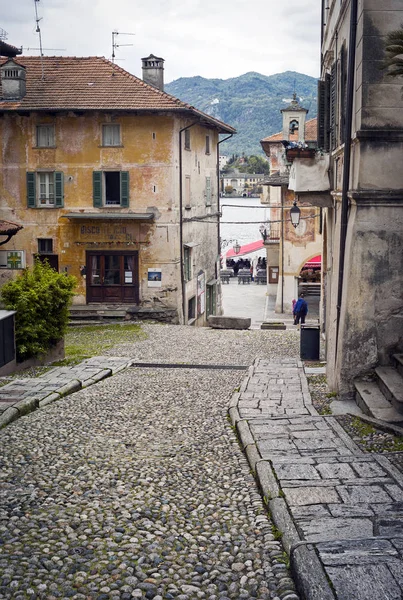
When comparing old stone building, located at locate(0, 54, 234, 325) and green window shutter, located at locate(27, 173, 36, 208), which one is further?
green window shutter, located at locate(27, 173, 36, 208)

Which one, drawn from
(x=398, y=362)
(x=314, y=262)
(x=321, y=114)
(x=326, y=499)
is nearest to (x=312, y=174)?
(x=321, y=114)

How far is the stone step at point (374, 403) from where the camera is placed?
9.40 metres

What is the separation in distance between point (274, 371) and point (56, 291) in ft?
17.3

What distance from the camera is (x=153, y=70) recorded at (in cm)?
3219

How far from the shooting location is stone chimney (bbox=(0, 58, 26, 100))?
28672mm

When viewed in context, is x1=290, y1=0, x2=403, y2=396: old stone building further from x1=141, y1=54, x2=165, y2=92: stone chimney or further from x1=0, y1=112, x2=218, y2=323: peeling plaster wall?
x1=141, y1=54, x2=165, y2=92: stone chimney

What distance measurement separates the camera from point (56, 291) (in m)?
16.9

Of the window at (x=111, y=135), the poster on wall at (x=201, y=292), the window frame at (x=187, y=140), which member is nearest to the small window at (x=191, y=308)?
the poster on wall at (x=201, y=292)

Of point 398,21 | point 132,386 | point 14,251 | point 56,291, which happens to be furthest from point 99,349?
point 398,21

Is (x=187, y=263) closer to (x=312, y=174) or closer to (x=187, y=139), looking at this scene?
(x=187, y=139)

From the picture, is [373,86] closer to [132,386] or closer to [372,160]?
[372,160]

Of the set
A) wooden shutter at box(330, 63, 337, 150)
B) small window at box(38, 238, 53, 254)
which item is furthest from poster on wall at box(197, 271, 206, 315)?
wooden shutter at box(330, 63, 337, 150)

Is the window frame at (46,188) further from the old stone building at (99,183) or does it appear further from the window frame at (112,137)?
the window frame at (112,137)

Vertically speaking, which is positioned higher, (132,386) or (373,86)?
(373,86)
